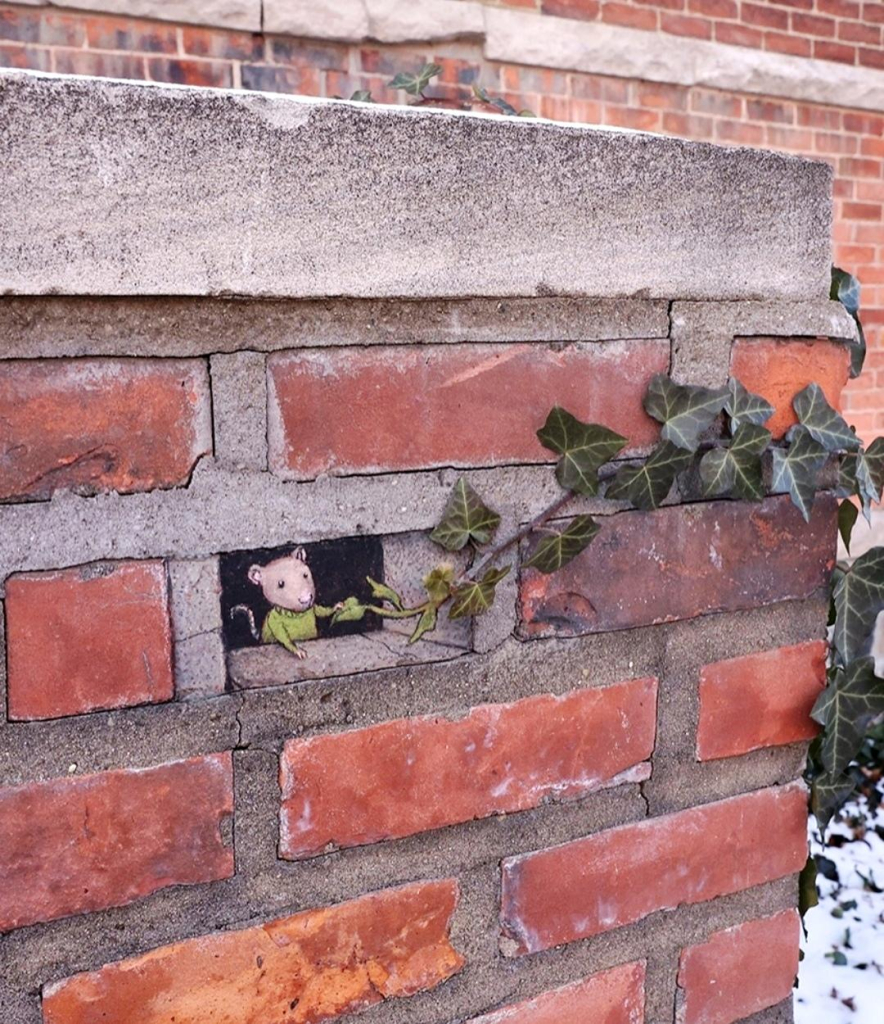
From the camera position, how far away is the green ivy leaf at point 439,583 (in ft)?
2.24

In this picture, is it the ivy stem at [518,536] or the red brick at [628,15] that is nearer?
the ivy stem at [518,536]

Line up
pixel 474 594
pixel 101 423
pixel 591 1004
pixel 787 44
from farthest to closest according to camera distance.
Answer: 1. pixel 787 44
2. pixel 591 1004
3. pixel 474 594
4. pixel 101 423

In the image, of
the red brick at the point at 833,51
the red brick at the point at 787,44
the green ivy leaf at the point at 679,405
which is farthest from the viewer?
the red brick at the point at 833,51

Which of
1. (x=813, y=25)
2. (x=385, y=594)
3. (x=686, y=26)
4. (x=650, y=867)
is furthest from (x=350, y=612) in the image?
(x=813, y=25)

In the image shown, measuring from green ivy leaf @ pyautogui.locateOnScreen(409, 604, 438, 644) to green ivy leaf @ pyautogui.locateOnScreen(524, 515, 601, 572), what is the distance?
0.08m

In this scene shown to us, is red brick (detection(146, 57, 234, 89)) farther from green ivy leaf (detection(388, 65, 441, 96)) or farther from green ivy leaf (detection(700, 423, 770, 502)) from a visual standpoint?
green ivy leaf (detection(700, 423, 770, 502))

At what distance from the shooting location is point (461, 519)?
2.25ft

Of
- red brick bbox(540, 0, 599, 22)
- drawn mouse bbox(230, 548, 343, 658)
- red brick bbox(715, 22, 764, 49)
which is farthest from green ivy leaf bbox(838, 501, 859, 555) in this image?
red brick bbox(715, 22, 764, 49)

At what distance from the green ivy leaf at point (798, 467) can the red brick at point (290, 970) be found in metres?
0.43

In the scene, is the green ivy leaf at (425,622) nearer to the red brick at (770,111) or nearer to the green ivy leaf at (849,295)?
the green ivy leaf at (849,295)

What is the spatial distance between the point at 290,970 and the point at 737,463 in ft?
1.74

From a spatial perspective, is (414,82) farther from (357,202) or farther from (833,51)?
(833,51)

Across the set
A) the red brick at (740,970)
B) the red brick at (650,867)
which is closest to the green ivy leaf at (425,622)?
the red brick at (650,867)

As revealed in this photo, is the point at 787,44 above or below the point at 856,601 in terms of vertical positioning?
above
